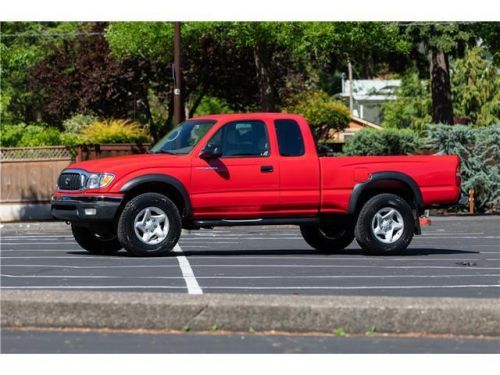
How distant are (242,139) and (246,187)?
684mm

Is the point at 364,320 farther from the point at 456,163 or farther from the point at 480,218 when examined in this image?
the point at 480,218

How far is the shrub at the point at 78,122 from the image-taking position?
136 feet

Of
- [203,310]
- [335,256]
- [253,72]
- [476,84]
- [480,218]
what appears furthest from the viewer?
[476,84]

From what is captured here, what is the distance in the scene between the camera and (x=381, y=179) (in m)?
16.9

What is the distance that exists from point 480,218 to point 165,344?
2250 centimetres

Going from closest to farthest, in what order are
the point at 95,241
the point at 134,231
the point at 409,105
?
1. the point at 134,231
2. the point at 95,241
3. the point at 409,105

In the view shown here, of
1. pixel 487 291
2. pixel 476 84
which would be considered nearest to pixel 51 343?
pixel 487 291

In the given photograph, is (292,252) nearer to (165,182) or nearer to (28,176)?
(165,182)

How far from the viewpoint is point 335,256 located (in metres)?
16.4

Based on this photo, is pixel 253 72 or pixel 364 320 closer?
pixel 364 320

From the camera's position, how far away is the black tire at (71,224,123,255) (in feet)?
55.9

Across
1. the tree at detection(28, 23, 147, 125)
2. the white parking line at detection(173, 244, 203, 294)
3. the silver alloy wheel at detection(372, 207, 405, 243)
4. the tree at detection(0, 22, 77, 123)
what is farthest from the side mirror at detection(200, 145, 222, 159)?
the tree at detection(0, 22, 77, 123)

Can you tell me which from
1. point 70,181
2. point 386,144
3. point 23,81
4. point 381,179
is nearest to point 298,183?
point 381,179

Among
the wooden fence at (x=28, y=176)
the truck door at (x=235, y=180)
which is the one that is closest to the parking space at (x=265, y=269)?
the truck door at (x=235, y=180)
